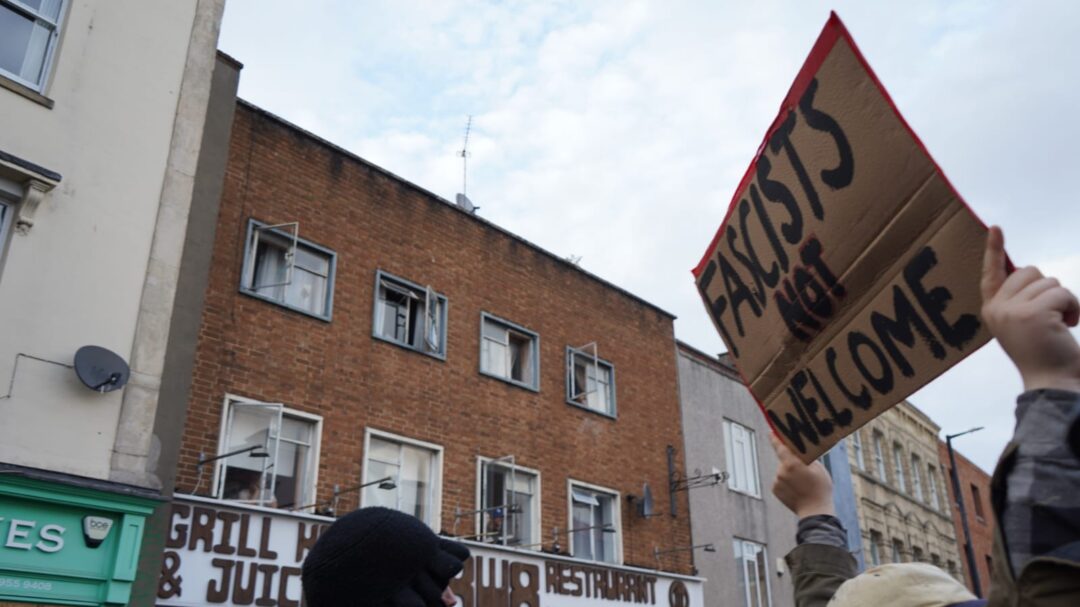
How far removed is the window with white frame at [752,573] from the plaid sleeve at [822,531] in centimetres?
1789

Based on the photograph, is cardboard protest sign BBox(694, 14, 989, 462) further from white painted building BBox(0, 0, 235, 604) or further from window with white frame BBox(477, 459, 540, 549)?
window with white frame BBox(477, 459, 540, 549)

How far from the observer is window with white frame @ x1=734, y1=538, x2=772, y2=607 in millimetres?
19422

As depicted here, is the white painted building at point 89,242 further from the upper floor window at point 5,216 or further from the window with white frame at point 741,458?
the window with white frame at point 741,458

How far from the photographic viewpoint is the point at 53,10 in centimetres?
1046

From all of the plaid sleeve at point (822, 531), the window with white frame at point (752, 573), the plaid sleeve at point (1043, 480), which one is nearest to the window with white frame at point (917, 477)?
the window with white frame at point (752, 573)

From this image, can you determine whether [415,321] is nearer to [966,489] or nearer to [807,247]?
[807,247]

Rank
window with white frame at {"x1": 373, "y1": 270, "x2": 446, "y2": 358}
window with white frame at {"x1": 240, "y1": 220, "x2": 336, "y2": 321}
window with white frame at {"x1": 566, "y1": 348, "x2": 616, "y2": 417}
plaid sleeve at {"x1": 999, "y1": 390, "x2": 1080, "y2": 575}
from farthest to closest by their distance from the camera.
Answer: window with white frame at {"x1": 566, "y1": 348, "x2": 616, "y2": 417}
window with white frame at {"x1": 373, "y1": 270, "x2": 446, "y2": 358}
window with white frame at {"x1": 240, "y1": 220, "x2": 336, "y2": 321}
plaid sleeve at {"x1": 999, "y1": 390, "x2": 1080, "y2": 575}

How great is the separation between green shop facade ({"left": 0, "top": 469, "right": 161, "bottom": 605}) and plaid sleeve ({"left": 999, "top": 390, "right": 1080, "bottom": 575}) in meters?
9.29

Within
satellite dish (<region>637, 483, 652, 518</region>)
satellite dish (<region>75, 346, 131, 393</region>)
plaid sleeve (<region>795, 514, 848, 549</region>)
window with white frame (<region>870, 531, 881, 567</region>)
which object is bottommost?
plaid sleeve (<region>795, 514, 848, 549</region>)

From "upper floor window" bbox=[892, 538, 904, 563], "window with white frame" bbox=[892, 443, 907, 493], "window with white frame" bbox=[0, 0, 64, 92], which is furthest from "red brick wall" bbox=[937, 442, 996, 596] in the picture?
"window with white frame" bbox=[0, 0, 64, 92]

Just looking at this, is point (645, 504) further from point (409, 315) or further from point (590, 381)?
point (409, 315)

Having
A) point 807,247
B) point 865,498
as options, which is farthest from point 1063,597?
point 865,498

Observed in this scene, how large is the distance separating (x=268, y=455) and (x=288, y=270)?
281 cm

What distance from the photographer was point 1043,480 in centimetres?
124
